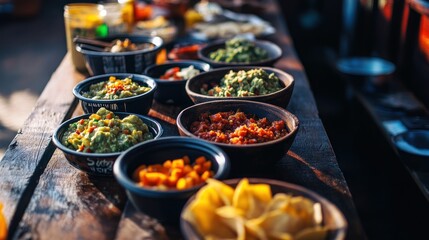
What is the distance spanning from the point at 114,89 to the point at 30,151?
47 cm

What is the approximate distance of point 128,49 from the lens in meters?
3.13

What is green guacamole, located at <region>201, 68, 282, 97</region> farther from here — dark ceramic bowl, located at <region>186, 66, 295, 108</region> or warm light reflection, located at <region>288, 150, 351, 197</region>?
warm light reflection, located at <region>288, 150, 351, 197</region>

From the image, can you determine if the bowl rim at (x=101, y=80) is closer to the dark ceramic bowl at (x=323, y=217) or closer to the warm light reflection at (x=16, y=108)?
the dark ceramic bowl at (x=323, y=217)

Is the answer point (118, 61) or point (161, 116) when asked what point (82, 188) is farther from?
point (118, 61)

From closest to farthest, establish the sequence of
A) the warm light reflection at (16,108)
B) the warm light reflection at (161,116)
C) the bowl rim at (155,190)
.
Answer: the bowl rim at (155,190)
the warm light reflection at (161,116)
the warm light reflection at (16,108)

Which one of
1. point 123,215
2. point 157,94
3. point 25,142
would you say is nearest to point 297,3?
point 157,94

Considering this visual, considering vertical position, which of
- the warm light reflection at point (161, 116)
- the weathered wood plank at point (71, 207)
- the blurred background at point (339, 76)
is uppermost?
the weathered wood plank at point (71, 207)

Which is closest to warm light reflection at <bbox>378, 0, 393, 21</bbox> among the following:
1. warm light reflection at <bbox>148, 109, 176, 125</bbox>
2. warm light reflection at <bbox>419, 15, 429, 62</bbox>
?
warm light reflection at <bbox>419, 15, 429, 62</bbox>

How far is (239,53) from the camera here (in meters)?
3.10

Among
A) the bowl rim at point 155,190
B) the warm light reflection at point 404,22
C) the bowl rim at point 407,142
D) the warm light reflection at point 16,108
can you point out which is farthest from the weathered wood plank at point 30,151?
the warm light reflection at point 404,22

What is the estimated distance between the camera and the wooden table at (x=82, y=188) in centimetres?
175

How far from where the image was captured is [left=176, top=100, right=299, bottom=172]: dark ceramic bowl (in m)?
1.93

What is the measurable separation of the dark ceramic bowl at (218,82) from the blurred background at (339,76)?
146 centimetres

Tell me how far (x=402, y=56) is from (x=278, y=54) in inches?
83.6
